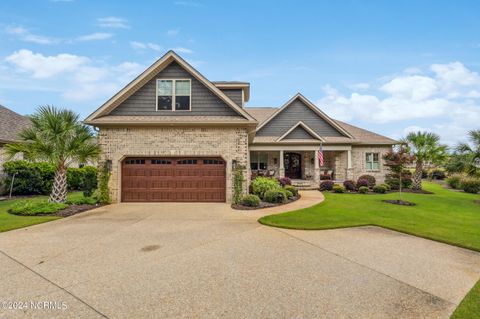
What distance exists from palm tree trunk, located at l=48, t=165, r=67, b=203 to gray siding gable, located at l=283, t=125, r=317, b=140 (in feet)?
51.5

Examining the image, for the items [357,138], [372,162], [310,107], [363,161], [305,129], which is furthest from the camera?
[310,107]

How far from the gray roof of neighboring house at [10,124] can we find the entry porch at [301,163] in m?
17.2

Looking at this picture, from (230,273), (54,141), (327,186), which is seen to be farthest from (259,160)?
(230,273)

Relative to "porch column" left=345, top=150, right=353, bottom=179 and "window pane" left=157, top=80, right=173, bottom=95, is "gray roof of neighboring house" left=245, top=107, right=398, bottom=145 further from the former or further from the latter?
"window pane" left=157, top=80, right=173, bottom=95

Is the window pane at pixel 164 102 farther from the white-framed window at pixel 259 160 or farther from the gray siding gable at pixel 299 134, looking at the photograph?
the white-framed window at pixel 259 160

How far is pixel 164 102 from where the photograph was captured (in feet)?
42.0

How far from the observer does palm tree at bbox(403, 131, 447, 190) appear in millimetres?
18828

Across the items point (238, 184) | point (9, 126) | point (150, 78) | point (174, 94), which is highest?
point (150, 78)

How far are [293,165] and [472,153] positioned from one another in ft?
41.7

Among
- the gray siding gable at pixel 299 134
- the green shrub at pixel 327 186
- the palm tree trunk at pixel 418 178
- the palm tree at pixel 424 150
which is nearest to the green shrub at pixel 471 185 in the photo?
the palm tree at pixel 424 150

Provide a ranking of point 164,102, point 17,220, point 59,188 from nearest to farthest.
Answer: point 17,220
point 59,188
point 164,102

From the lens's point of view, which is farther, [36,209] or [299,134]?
[299,134]

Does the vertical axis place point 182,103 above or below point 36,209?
above

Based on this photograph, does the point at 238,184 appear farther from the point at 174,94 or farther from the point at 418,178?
the point at 418,178
